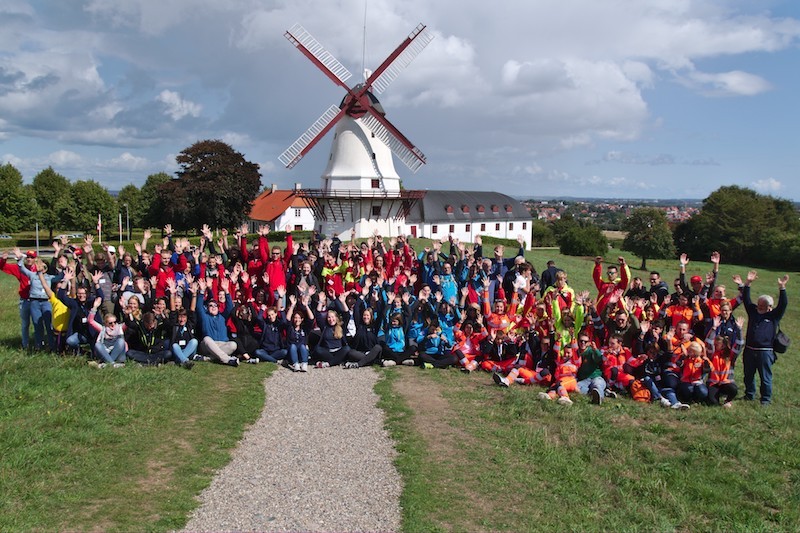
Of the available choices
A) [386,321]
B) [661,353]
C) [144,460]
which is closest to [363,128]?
[386,321]

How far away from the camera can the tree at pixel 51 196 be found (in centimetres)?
7162

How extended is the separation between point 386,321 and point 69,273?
7730mm

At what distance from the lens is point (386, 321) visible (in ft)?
→ 51.5

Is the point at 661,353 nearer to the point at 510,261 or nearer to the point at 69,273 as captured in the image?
the point at 510,261

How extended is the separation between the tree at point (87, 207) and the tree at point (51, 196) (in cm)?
89

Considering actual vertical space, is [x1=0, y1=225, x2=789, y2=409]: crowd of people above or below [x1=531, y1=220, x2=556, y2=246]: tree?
below

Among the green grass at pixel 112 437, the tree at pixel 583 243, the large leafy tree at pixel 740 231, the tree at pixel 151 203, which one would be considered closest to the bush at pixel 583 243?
the tree at pixel 583 243

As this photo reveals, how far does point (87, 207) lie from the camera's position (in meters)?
72.5

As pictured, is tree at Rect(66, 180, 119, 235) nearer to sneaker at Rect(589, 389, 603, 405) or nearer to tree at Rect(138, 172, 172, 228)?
tree at Rect(138, 172, 172, 228)

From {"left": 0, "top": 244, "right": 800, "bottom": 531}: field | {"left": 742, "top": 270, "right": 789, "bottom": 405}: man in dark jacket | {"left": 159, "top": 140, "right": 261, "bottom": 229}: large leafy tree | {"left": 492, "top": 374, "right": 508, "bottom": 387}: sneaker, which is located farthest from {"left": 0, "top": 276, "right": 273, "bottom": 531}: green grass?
{"left": 159, "top": 140, "right": 261, "bottom": 229}: large leafy tree

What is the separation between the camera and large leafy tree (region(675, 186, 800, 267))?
2771 inches

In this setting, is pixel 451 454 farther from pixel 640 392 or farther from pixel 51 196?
pixel 51 196

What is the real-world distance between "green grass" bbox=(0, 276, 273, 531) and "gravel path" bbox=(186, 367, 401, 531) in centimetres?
38

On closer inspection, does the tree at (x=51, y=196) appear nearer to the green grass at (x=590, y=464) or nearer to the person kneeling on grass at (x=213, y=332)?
the person kneeling on grass at (x=213, y=332)
